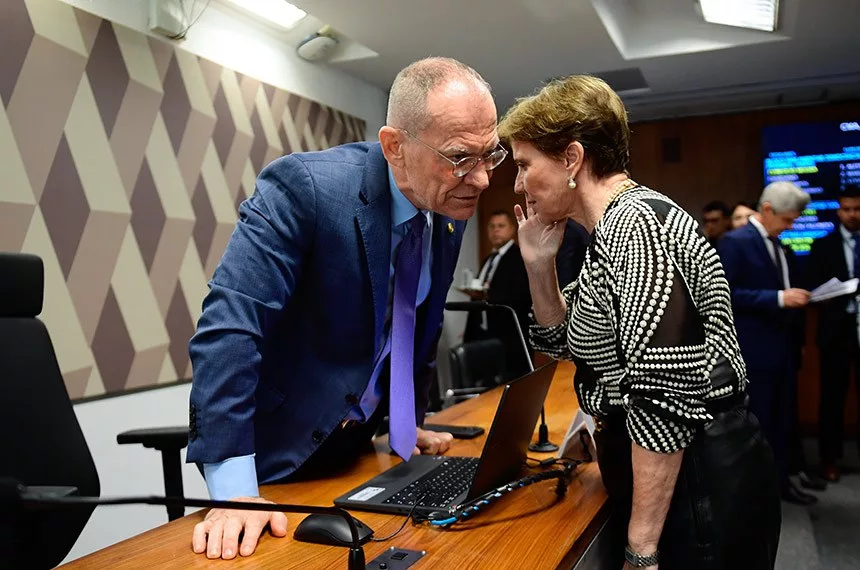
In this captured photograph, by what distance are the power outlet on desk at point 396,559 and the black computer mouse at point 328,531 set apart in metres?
0.04

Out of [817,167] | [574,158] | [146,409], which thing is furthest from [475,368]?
[817,167]

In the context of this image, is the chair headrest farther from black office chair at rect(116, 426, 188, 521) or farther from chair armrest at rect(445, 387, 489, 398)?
chair armrest at rect(445, 387, 489, 398)

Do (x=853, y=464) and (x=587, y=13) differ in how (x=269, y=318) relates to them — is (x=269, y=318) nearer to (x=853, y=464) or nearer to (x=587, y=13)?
(x=587, y=13)

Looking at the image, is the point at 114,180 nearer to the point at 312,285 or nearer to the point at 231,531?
the point at 312,285

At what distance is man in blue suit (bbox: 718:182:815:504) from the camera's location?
12.2ft

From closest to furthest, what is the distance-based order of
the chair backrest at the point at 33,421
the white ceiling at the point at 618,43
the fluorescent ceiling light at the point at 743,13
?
the chair backrest at the point at 33,421, the white ceiling at the point at 618,43, the fluorescent ceiling light at the point at 743,13

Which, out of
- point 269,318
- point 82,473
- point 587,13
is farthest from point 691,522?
point 587,13

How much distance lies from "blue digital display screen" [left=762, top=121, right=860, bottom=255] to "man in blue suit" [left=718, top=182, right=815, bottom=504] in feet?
7.37

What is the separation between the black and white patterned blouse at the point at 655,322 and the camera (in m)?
1.05

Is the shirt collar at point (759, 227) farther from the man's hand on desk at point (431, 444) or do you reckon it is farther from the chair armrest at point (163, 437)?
the chair armrest at point (163, 437)

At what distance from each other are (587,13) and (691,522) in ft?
11.5

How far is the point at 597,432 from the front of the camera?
4.19 feet

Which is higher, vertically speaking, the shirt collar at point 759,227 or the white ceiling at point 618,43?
the white ceiling at point 618,43

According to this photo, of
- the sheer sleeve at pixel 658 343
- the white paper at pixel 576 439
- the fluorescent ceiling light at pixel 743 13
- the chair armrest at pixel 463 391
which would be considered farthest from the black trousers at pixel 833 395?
the sheer sleeve at pixel 658 343
